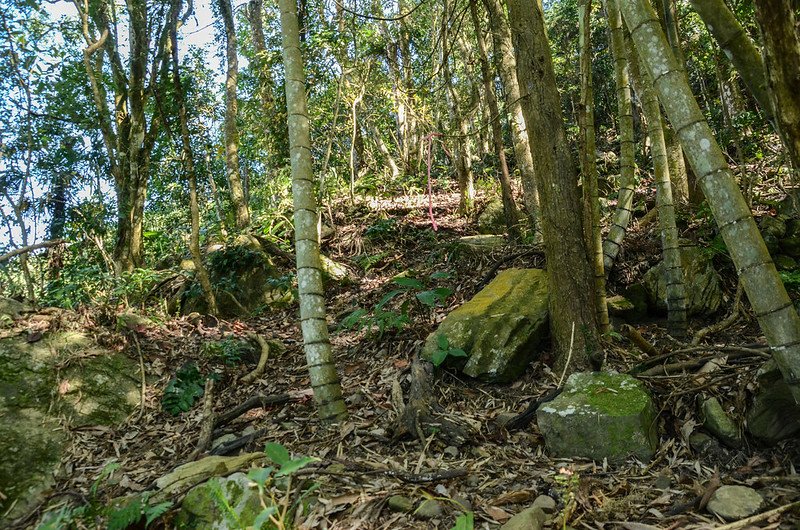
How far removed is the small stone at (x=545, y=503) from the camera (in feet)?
8.05

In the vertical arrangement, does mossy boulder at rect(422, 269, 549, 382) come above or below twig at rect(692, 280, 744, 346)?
above

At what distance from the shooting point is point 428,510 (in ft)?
8.00

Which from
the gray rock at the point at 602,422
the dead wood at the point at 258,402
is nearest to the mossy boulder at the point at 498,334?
the gray rock at the point at 602,422

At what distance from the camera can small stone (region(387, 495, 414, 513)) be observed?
250cm

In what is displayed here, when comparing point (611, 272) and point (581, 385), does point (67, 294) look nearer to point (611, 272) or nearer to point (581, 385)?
point (581, 385)

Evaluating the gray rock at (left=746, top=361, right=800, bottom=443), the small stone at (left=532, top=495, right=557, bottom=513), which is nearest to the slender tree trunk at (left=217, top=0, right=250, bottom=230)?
the small stone at (left=532, top=495, right=557, bottom=513)

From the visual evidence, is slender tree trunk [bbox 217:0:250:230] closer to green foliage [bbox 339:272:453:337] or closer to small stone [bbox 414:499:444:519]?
green foliage [bbox 339:272:453:337]

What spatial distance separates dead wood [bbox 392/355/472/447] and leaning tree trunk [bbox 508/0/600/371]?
3.59ft

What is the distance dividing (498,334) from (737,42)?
2674mm

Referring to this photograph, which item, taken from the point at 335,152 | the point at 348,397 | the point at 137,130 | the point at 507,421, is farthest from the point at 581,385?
the point at 335,152

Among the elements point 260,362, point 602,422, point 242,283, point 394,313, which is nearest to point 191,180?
point 242,283

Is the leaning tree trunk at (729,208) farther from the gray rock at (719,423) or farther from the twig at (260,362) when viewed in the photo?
the twig at (260,362)

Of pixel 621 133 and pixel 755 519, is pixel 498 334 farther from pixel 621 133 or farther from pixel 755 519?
pixel 755 519

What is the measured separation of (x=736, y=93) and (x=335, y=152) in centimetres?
797
